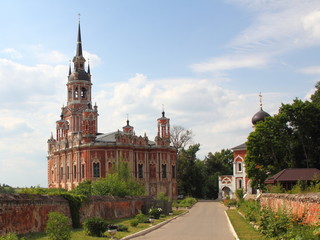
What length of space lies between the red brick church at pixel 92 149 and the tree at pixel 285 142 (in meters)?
17.5

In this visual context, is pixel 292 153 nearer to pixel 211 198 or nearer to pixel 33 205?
pixel 33 205

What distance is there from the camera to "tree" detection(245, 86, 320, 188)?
3944 cm

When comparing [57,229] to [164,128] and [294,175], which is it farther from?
[164,128]

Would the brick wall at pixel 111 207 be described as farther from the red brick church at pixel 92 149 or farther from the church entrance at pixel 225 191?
the church entrance at pixel 225 191

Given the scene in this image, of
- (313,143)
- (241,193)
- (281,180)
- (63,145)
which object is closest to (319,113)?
(313,143)

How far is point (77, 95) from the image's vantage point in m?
65.2

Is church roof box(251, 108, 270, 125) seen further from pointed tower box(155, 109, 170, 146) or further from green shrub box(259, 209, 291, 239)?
green shrub box(259, 209, 291, 239)

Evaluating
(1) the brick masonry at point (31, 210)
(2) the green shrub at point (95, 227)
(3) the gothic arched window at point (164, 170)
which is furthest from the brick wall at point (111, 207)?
(3) the gothic arched window at point (164, 170)

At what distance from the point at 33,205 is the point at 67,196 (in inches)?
168

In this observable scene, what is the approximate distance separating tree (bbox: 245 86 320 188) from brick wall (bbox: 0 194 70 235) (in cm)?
2266

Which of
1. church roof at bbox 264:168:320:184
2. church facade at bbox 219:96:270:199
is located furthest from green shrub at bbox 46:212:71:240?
church facade at bbox 219:96:270:199

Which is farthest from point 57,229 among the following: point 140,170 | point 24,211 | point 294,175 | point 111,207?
point 140,170

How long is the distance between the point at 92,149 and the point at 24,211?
3547 centimetres

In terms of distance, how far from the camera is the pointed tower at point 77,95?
64.2m
